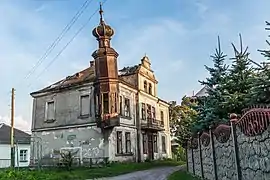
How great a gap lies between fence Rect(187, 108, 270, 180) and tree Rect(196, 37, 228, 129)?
72 centimetres

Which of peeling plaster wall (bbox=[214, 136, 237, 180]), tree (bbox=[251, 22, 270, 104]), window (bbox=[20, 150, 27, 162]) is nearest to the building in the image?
window (bbox=[20, 150, 27, 162])

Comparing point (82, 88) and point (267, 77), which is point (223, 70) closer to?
point (267, 77)

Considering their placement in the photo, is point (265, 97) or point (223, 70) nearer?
point (265, 97)

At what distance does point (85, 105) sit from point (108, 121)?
3362 millimetres

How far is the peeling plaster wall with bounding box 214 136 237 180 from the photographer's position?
8250mm

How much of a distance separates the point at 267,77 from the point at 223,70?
6.29 meters

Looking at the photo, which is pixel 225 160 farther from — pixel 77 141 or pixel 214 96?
pixel 77 141

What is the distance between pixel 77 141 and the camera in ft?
96.6

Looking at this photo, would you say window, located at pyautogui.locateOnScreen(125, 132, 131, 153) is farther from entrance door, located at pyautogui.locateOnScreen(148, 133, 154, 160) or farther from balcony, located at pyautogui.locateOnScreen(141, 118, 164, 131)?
entrance door, located at pyautogui.locateOnScreen(148, 133, 154, 160)

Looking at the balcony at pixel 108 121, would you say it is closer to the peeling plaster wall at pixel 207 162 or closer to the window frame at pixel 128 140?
the window frame at pixel 128 140

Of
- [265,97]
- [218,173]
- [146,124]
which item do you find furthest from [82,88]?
[265,97]

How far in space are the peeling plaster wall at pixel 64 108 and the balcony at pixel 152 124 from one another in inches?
270

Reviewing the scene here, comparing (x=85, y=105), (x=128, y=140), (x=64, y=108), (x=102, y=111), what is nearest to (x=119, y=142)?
(x=128, y=140)

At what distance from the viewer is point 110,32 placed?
27266 mm
